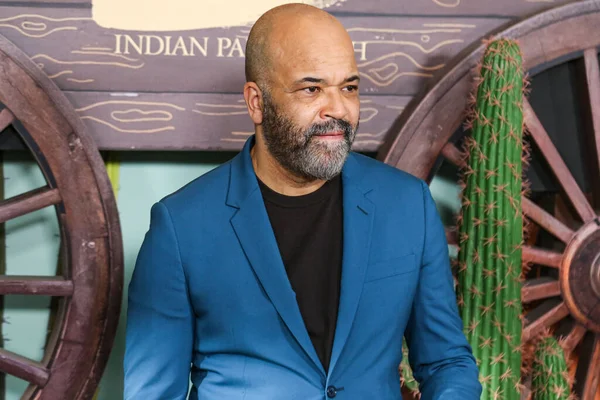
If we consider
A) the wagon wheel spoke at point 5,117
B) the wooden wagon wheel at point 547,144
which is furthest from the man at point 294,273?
the wagon wheel spoke at point 5,117

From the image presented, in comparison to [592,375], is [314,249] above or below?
above

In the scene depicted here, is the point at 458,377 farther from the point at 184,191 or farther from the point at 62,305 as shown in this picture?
the point at 62,305

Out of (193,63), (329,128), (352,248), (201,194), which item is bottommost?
(352,248)

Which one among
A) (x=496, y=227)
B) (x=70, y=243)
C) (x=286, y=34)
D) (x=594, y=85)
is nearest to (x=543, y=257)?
(x=496, y=227)

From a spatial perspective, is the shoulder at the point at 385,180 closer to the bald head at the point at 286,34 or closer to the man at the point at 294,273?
the man at the point at 294,273

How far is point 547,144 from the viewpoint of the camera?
2.09 metres

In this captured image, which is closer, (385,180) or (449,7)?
(385,180)

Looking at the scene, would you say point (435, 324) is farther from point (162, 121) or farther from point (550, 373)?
point (162, 121)

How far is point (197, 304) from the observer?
4.88 ft

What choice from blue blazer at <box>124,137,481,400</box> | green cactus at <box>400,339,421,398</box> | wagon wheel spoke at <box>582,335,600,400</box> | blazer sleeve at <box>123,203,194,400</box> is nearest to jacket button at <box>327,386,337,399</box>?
blue blazer at <box>124,137,481,400</box>

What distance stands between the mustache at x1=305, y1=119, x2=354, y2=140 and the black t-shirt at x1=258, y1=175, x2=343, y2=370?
156 millimetres

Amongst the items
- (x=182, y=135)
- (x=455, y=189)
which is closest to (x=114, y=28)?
(x=182, y=135)

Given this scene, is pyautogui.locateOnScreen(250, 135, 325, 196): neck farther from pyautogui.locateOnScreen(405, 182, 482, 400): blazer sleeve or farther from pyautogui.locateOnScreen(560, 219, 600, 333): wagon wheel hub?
pyautogui.locateOnScreen(560, 219, 600, 333): wagon wheel hub

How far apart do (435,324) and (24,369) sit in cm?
105
